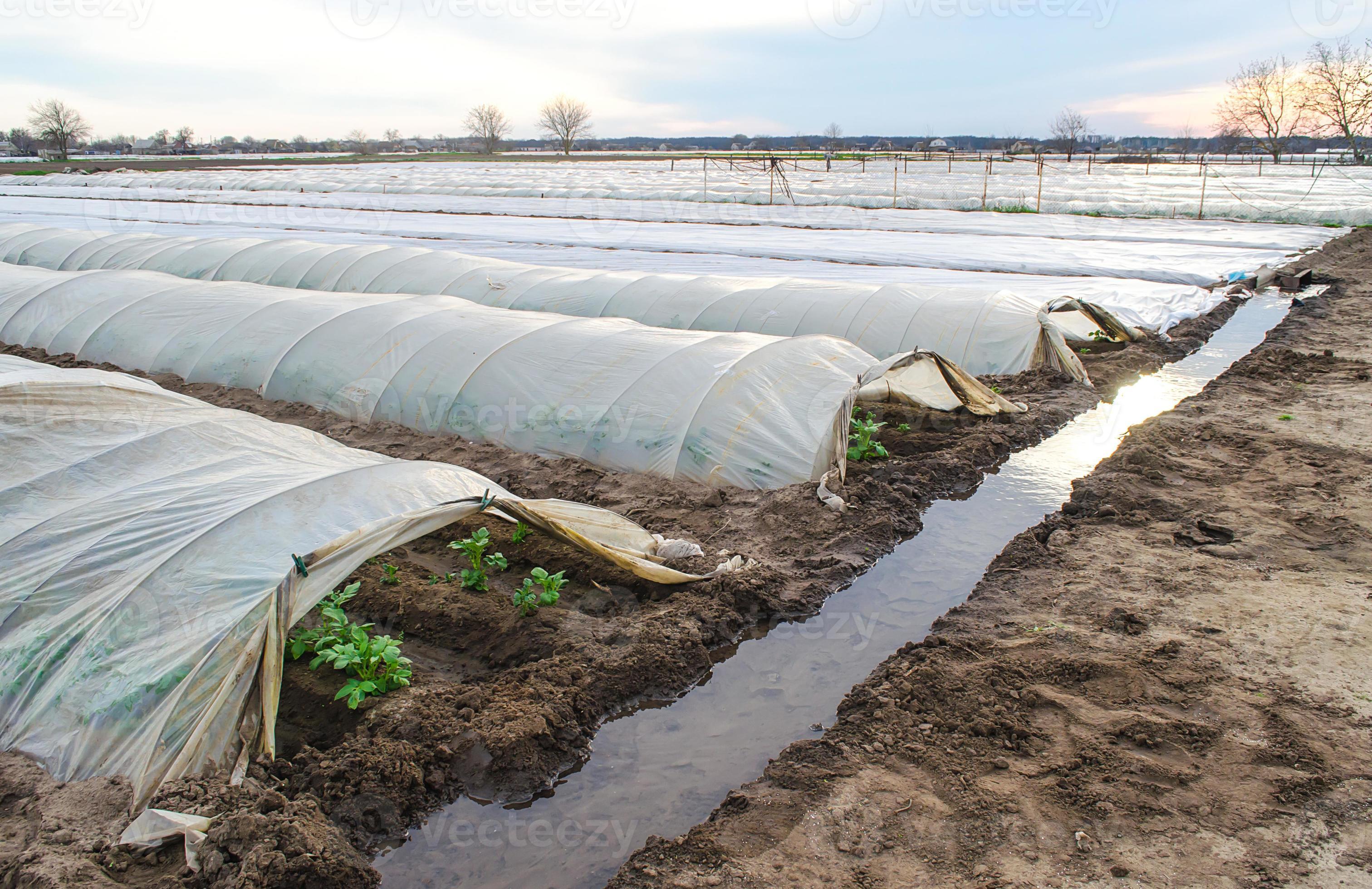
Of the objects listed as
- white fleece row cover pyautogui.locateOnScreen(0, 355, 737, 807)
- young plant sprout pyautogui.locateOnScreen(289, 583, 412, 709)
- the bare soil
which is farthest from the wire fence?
young plant sprout pyautogui.locateOnScreen(289, 583, 412, 709)

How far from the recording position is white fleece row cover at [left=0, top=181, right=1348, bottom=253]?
26422mm

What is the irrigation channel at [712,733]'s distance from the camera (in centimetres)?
450

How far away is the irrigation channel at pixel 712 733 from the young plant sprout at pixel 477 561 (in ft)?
5.99

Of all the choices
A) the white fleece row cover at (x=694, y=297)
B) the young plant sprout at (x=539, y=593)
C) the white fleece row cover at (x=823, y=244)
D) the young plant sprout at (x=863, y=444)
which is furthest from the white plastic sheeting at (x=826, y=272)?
the young plant sprout at (x=539, y=593)

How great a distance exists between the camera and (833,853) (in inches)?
170

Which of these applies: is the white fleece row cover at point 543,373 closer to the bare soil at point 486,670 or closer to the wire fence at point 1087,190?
the bare soil at point 486,670

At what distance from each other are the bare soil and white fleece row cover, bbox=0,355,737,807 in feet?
0.85

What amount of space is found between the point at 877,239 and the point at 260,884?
24092 mm

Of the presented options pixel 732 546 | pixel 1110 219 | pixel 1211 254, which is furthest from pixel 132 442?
pixel 1110 219

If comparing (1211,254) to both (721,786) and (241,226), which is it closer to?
(721,786)

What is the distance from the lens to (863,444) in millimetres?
9898

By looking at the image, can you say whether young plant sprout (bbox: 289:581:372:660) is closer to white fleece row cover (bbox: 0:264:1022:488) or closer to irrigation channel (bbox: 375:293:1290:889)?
irrigation channel (bbox: 375:293:1290:889)

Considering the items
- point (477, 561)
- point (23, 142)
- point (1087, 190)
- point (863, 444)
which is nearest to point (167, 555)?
point (477, 561)

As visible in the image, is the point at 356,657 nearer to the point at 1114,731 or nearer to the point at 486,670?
the point at 486,670
